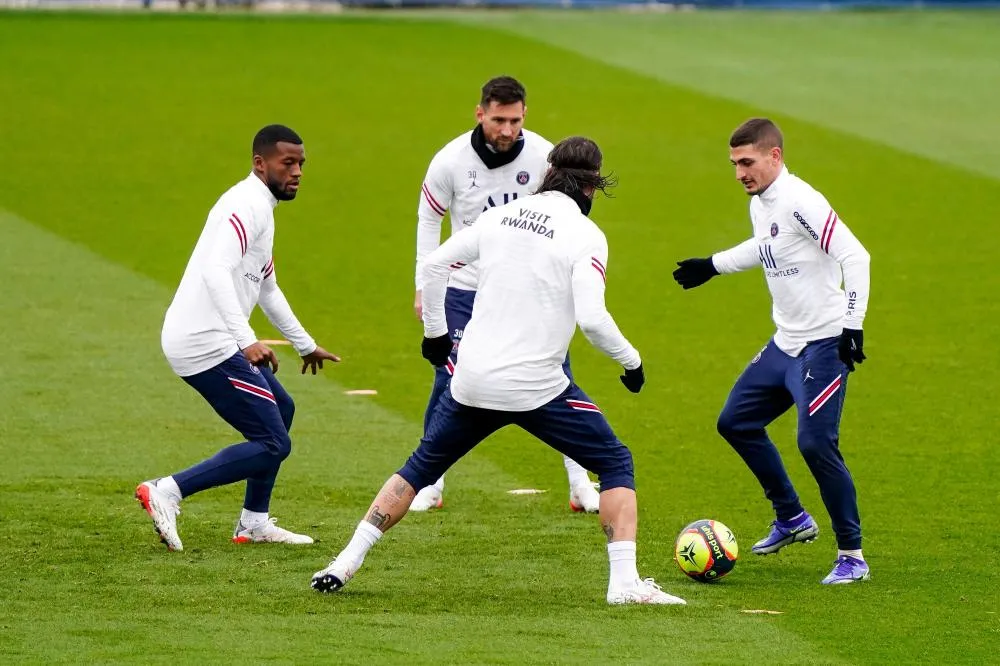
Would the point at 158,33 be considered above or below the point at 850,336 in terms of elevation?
above

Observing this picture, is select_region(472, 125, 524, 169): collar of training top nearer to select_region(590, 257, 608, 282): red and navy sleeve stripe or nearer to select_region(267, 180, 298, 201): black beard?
select_region(267, 180, 298, 201): black beard

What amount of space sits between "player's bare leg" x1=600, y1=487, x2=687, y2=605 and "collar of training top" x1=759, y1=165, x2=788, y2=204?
186 centimetres

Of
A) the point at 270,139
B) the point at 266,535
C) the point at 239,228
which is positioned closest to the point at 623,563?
the point at 266,535

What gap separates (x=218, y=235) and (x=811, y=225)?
312cm

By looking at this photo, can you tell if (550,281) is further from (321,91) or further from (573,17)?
(573,17)

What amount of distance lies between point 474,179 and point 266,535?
258 centimetres

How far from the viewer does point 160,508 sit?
9.08 m

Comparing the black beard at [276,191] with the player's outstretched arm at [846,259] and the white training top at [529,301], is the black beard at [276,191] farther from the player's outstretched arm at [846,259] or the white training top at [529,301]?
the player's outstretched arm at [846,259]

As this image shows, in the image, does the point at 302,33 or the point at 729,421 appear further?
the point at 302,33

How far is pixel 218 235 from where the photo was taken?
8.87 meters

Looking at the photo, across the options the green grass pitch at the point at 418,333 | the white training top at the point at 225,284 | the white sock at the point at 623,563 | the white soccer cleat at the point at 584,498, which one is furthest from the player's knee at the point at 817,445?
the white training top at the point at 225,284

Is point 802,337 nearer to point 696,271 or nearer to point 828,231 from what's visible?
point 828,231

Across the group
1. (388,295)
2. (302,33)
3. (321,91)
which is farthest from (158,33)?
(388,295)

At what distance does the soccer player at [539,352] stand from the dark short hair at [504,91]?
5.88 feet
